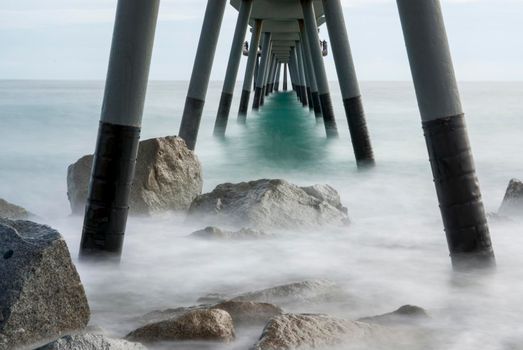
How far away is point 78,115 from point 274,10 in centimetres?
1049

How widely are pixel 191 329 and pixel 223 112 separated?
645 inches

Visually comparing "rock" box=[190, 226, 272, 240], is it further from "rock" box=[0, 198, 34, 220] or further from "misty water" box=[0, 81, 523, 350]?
"rock" box=[0, 198, 34, 220]

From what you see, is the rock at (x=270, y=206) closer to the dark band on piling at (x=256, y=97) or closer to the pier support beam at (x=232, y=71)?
the pier support beam at (x=232, y=71)

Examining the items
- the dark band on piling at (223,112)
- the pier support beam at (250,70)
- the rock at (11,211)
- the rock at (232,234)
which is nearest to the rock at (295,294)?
the rock at (232,234)

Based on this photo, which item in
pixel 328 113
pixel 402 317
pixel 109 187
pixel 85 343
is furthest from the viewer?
pixel 328 113

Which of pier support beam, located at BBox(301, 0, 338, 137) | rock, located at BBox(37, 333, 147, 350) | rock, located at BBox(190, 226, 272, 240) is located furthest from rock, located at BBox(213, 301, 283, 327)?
pier support beam, located at BBox(301, 0, 338, 137)

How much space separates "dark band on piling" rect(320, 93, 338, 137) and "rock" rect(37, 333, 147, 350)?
683 inches

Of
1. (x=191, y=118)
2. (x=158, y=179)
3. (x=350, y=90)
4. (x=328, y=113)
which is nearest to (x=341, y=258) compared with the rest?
(x=158, y=179)

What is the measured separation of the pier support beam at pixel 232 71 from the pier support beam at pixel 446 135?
1414 cm

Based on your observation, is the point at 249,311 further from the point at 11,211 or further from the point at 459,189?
the point at 11,211

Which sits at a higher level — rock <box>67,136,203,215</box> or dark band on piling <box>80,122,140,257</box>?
rock <box>67,136,203,215</box>

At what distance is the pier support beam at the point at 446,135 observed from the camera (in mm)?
4871

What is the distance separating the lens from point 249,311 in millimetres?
3773

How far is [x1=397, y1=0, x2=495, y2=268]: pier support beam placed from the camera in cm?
487
